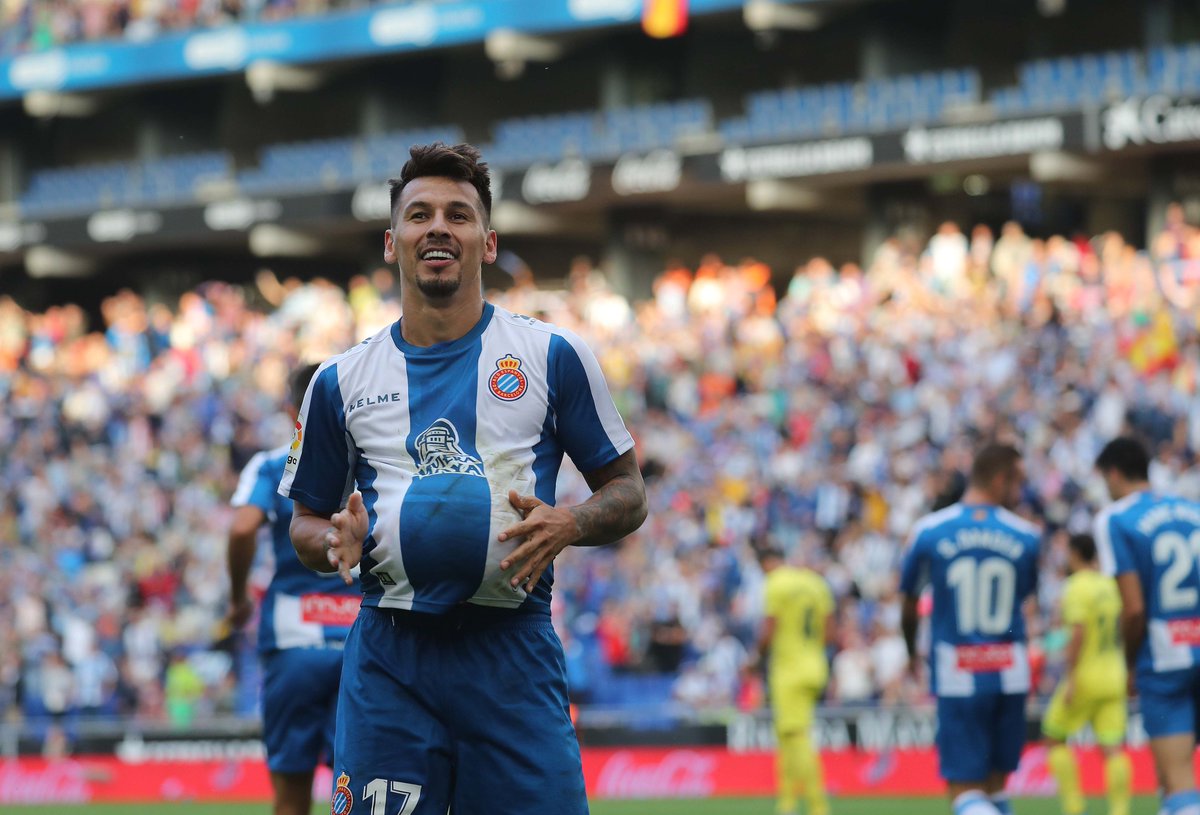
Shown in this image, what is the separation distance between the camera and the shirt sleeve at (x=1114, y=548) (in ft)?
30.7

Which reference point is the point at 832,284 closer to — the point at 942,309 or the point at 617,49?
the point at 942,309

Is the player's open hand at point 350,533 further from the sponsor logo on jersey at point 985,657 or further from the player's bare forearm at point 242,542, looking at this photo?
the sponsor logo on jersey at point 985,657

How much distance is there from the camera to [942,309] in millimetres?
22000

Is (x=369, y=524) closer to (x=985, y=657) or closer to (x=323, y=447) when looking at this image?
(x=323, y=447)

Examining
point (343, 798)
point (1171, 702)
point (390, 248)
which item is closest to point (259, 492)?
point (390, 248)

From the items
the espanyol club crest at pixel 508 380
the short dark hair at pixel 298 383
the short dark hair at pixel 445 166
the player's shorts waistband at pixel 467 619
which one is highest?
the short dark hair at pixel 445 166

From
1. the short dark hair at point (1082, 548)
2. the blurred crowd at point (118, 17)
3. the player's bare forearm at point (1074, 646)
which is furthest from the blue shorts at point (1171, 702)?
the blurred crowd at point (118, 17)

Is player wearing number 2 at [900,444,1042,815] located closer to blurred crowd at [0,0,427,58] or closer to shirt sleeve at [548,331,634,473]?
shirt sleeve at [548,331,634,473]

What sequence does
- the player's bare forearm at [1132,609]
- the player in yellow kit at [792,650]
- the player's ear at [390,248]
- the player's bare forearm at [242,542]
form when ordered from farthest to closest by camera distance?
the player in yellow kit at [792,650]
the player's bare forearm at [1132,609]
the player's bare forearm at [242,542]
the player's ear at [390,248]

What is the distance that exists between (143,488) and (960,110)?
13.5 meters

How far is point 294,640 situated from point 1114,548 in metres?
4.08

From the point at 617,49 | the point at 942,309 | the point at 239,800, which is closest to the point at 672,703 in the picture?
the point at 239,800

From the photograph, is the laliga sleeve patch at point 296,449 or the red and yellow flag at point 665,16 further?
the red and yellow flag at point 665,16

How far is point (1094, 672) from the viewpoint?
1292 centimetres
